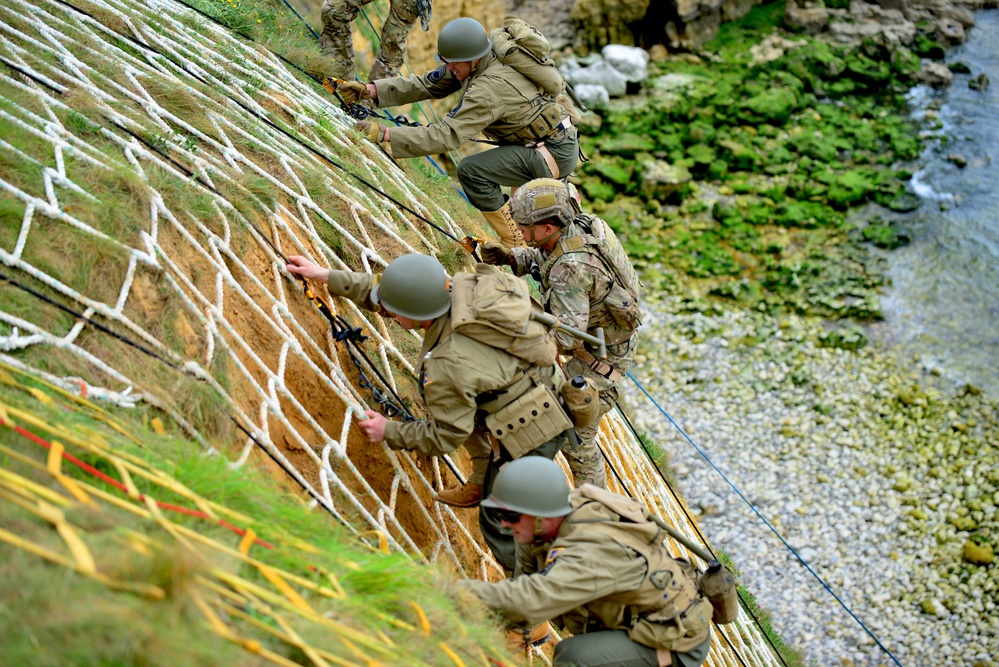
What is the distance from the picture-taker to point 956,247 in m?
12.1

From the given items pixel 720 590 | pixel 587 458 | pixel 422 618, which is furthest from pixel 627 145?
pixel 422 618

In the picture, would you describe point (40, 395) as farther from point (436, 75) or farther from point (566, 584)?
point (436, 75)

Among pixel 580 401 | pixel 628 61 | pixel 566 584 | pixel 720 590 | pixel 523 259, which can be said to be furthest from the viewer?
pixel 628 61

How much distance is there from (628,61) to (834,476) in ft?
26.6

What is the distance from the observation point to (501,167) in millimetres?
5688

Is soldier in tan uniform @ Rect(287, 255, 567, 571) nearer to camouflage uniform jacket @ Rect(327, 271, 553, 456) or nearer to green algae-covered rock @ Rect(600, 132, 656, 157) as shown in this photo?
camouflage uniform jacket @ Rect(327, 271, 553, 456)

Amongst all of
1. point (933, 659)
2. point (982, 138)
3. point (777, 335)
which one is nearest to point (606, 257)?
point (933, 659)

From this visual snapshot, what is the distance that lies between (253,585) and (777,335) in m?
9.21

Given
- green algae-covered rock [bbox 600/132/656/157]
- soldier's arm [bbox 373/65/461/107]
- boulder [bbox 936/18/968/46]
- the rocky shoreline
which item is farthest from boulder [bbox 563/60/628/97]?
soldier's arm [bbox 373/65/461/107]

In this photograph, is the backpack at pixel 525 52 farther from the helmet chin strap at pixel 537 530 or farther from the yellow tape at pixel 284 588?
the yellow tape at pixel 284 588

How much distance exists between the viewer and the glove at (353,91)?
5.89m

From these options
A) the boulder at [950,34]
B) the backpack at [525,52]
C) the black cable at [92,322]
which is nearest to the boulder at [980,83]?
the boulder at [950,34]

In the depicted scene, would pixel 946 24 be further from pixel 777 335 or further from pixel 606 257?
pixel 606 257

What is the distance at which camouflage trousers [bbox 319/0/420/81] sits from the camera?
21.7ft
